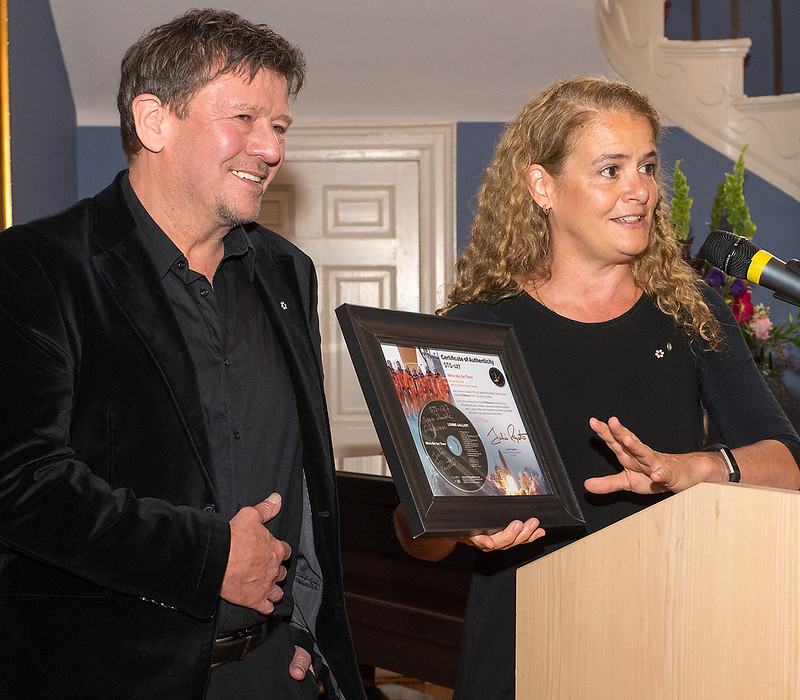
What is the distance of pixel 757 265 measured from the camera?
1.25 m

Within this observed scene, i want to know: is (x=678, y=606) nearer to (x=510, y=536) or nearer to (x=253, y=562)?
(x=510, y=536)

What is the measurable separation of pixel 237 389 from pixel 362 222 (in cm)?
397

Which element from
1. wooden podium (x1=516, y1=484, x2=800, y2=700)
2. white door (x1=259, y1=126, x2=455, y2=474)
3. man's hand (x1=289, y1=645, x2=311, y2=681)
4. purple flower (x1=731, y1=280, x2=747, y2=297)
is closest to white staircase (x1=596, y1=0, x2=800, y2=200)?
white door (x1=259, y1=126, x2=455, y2=474)

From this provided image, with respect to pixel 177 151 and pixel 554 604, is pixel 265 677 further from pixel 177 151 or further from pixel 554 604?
pixel 177 151

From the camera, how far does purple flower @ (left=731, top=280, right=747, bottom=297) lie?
353 cm

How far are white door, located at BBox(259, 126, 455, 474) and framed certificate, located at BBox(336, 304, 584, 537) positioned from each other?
3.91m

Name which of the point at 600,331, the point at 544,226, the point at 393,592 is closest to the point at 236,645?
the point at 600,331

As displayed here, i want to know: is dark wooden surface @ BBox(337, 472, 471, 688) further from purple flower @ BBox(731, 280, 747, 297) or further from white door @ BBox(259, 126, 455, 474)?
white door @ BBox(259, 126, 455, 474)

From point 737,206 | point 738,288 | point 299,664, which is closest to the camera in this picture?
point 299,664

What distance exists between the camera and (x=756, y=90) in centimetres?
590

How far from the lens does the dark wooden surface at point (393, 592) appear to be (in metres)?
2.71

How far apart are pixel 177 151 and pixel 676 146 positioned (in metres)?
4.11

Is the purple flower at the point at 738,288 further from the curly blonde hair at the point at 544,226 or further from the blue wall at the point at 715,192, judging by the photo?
the curly blonde hair at the point at 544,226

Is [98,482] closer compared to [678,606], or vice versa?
[678,606]
